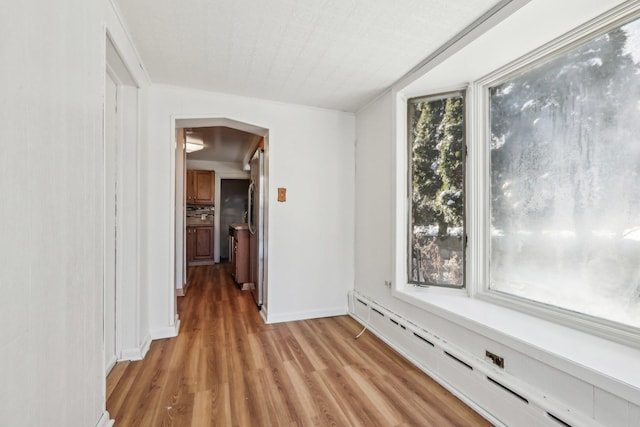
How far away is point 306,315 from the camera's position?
10.4ft

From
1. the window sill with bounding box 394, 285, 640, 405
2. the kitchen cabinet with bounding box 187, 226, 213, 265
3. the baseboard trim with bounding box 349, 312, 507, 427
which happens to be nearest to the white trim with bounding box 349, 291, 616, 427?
the baseboard trim with bounding box 349, 312, 507, 427

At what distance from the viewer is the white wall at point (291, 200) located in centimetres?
261

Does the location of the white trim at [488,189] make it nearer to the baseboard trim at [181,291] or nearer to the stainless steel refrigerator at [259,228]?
the stainless steel refrigerator at [259,228]

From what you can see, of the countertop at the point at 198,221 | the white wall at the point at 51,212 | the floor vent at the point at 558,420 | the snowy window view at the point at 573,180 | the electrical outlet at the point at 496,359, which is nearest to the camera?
the white wall at the point at 51,212

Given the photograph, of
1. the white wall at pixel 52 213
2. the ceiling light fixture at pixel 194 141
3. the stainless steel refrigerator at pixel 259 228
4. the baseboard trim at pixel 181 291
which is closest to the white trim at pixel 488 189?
the stainless steel refrigerator at pixel 259 228

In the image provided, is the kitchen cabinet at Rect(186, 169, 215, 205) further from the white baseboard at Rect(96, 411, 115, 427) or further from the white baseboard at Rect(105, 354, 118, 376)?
the white baseboard at Rect(96, 411, 115, 427)

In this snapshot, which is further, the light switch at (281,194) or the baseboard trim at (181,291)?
the baseboard trim at (181,291)

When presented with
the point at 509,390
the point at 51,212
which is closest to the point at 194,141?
the point at 51,212

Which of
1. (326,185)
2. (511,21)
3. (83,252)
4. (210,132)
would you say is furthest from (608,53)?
(210,132)

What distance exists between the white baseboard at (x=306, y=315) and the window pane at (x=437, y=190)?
1088 mm

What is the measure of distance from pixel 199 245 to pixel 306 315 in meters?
4.16

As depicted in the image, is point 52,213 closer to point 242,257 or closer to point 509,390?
point 509,390

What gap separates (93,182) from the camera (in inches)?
52.4

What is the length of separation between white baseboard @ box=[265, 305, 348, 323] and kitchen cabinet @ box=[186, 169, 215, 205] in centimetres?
423
